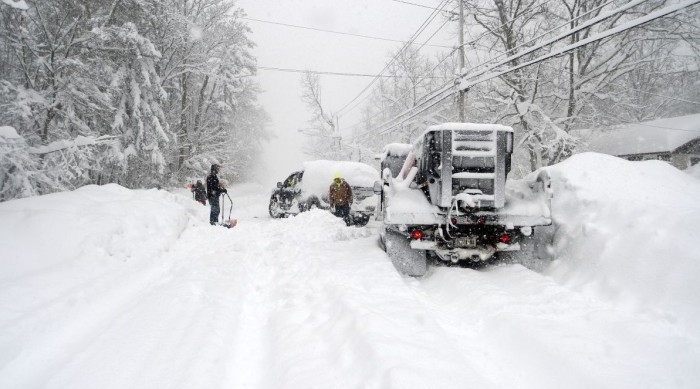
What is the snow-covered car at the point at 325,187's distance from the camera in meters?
11.0

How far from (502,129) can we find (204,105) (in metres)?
23.8

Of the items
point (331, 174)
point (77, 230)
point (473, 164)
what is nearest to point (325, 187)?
point (331, 174)

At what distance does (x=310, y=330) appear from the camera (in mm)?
3385

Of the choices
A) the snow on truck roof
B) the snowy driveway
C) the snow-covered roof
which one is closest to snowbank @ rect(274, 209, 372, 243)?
the snow on truck roof

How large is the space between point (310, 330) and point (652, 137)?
124ft

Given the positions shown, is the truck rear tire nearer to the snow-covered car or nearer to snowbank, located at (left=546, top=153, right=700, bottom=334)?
snowbank, located at (left=546, top=153, right=700, bottom=334)

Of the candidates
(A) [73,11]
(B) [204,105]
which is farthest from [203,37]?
(A) [73,11]

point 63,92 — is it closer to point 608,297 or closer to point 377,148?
point 608,297

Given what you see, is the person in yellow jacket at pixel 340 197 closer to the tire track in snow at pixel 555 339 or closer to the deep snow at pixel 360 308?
the deep snow at pixel 360 308

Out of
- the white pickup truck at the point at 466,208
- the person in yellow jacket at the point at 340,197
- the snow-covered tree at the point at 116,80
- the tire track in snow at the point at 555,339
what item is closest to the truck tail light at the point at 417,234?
the white pickup truck at the point at 466,208

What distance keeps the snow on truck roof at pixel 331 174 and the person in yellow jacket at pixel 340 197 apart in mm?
967

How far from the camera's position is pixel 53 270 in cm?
458

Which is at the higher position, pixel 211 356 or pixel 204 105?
pixel 204 105

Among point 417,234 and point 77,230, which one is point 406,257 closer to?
point 417,234
